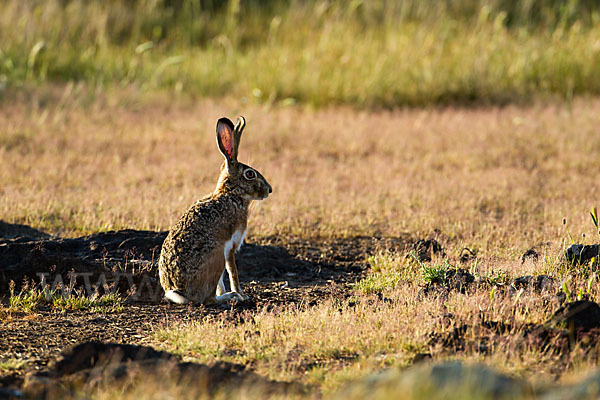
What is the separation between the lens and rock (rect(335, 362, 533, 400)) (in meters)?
3.29

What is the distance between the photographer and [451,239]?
27.5 ft

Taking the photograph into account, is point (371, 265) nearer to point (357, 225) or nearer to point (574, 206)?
point (357, 225)

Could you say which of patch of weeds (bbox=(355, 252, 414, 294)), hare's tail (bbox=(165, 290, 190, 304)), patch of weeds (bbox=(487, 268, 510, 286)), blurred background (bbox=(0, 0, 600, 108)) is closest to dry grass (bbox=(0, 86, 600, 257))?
blurred background (bbox=(0, 0, 600, 108))

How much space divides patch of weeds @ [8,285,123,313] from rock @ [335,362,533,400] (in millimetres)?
3195

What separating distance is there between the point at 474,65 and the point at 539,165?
4.36 meters

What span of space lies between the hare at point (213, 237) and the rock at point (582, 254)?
251 cm

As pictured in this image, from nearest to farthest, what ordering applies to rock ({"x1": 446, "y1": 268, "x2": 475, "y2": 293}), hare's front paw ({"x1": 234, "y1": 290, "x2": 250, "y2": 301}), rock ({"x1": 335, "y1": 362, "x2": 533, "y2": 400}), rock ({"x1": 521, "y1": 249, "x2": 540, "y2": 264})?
rock ({"x1": 335, "y1": 362, "x2": 533, "y2": 400})
rock ({"x1": 446, "y1": 268, "x2": 475, "y2": 293})
hare's front paw ({"x1": 234, "y1": 290, "x2": 250, "y2": 301})
rock ({"x1": 521, "y1": 249, "x2": 540, "y2": 264})

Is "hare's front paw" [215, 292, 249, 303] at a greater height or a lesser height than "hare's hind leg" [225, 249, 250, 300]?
lesser

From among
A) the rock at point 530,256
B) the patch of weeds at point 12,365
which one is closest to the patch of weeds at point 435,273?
the rock at point 530,256

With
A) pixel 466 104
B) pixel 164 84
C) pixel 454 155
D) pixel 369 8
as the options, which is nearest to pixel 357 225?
pixel 454 155

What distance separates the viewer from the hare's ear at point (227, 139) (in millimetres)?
6432

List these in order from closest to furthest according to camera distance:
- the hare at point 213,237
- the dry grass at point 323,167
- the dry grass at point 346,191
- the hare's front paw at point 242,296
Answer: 1. the dry grass at point 346,191
2. the hare at point 213,237
3. the hare's front paw at point 242,296
4. the dry grass at point 323,167

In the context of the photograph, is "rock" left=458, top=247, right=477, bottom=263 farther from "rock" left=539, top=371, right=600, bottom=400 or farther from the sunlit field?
"rock" left=539, top=371, right=600, bottom=400

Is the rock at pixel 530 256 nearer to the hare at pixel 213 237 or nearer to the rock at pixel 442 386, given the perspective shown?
the hare at pixel 213 237
